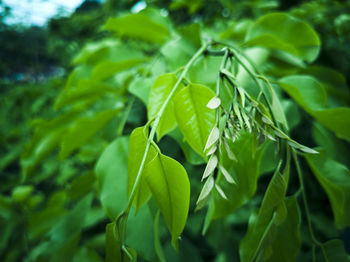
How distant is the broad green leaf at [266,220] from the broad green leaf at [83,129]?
0.29 meters

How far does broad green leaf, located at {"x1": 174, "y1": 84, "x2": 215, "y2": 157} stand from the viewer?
249 mm

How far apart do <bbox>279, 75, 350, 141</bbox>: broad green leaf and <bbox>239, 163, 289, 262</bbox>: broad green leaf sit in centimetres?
13

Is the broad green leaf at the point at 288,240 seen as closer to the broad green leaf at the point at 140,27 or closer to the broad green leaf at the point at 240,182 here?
the broad green leaf at the point at 240,182

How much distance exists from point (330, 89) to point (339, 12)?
419mm

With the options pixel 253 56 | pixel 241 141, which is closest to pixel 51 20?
pixel 253 56

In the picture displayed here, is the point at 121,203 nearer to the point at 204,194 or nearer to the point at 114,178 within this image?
the point at 114,178

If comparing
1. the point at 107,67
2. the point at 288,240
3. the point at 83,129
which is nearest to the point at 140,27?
the point at 107,67

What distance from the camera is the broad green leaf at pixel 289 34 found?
41cm

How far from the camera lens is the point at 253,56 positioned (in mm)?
461

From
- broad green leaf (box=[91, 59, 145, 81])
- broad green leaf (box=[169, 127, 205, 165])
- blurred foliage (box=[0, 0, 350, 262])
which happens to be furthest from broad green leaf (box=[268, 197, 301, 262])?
broad green leaf (box=[91, 59, 145, 81])

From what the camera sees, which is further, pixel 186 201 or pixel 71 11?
pixel 71 11

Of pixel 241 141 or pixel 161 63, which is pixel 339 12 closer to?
pixel 161 63

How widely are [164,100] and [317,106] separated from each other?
0.72 ft

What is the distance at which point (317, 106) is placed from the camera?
35 cm
